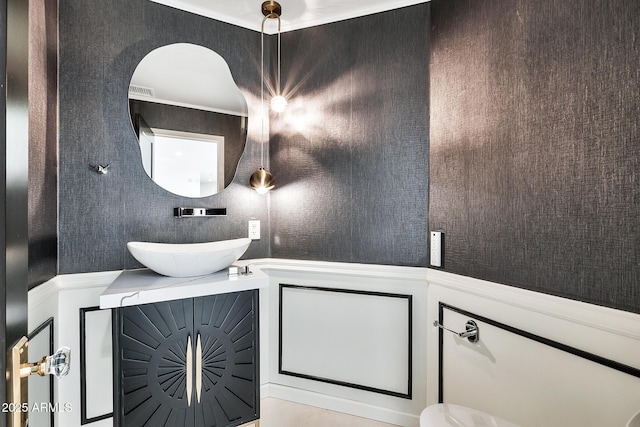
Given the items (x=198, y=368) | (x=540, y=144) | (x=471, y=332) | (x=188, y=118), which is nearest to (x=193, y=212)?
(x=188, y=118)

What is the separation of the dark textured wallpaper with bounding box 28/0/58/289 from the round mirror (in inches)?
14.1

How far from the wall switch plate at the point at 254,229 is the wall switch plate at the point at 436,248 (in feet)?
3.50

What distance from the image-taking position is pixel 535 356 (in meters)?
1.34

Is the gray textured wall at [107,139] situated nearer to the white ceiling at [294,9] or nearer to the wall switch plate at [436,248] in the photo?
the white ceiling at [294,9]

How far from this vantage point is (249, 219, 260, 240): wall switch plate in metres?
2.29

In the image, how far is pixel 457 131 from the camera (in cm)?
175

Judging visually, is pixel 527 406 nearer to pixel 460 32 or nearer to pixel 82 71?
pixel 460 32

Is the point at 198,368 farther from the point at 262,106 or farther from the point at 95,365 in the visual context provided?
the point at 262,106

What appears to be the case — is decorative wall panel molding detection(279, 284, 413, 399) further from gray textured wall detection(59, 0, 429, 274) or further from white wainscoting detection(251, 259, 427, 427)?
gray textured wall detection(59, 0, 429, 274)

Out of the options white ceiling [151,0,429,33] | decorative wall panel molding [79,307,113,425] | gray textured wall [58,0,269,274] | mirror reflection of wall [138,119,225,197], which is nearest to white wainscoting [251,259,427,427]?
mirror reflection of wall [138,119,225,197]

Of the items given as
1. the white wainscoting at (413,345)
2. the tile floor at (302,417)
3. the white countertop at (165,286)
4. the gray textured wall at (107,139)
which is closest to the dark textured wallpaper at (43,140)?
the gray textured wall at (107,139)

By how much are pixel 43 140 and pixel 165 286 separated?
2.72 ft

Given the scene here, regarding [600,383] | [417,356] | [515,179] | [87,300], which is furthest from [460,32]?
[87,300]

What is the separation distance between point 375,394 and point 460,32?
1.97 meters
